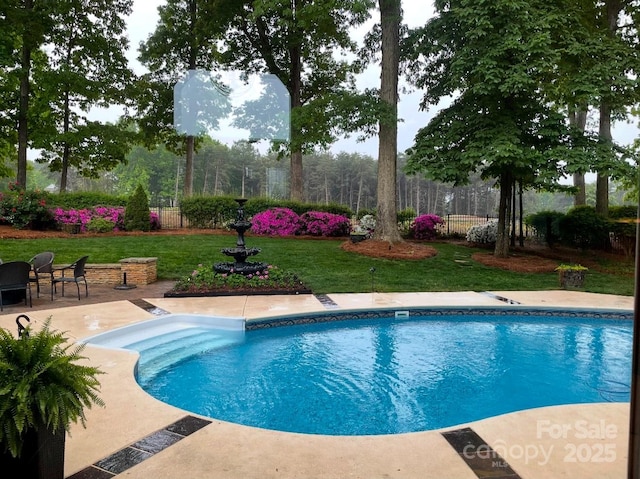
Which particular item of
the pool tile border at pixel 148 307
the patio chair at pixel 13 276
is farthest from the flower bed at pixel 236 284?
the patio chair at pixel 13 276

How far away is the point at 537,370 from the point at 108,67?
1973 cm

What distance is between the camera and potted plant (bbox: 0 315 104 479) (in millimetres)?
2041

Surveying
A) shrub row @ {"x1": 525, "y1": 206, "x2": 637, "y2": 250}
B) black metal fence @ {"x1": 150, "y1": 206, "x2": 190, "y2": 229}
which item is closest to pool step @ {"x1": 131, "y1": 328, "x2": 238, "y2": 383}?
shrub row @ {"x1": 525, "y1": 206, "x2": 637, "y2": 250}

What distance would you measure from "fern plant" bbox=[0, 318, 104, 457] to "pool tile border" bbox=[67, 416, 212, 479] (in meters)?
0.41

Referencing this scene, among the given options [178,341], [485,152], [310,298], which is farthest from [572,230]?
[178,341]

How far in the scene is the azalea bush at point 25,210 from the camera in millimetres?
13961

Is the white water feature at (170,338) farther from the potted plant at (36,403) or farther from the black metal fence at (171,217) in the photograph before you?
the black metal fence at (171,217)

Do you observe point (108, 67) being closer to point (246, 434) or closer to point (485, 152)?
point (485, 152)

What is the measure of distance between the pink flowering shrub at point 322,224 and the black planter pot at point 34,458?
14.1 metres

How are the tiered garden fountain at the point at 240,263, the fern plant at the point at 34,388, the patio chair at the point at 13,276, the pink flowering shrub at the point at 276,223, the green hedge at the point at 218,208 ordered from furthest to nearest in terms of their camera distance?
the green hedge at the point at 218,208 < the pink flowering shrub at the point at 276,223 < the tiered garden fountain at the point at 240,263 < the patio chair at the point at 13,276 < the fern plant at the point at 34,388

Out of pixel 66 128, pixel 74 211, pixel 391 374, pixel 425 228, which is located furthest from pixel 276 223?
pixel 391 374

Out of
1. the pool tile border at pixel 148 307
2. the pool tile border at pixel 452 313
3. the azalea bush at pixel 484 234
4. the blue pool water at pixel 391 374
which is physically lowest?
the blue pool water at pixel 391 374

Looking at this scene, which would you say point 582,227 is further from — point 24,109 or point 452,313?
point 24,109

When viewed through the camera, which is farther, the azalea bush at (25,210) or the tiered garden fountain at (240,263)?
the azalea bush at (25,210)
